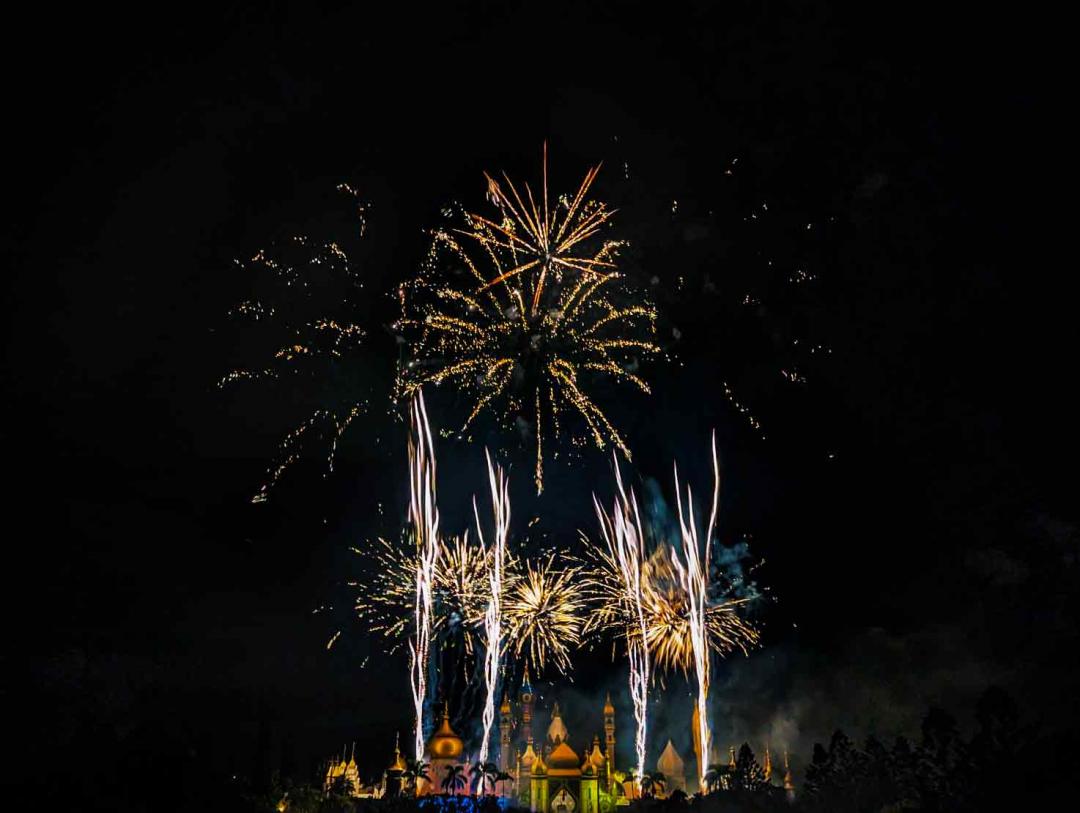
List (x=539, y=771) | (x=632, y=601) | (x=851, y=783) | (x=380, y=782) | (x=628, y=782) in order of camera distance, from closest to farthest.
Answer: (x=851, y=783), (x=632, y=601), (x=539, y=771), (x=628, y=782), (x=380, y=782)

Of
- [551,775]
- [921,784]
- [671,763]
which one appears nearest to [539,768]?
[551,775]

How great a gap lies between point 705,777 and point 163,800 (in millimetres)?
39828

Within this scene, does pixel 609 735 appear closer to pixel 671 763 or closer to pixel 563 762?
pixel 671 763

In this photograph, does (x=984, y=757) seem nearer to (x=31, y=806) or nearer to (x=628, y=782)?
(x=31, y=806)

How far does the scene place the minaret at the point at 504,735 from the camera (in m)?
81.4

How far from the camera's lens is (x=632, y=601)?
42.6 meters

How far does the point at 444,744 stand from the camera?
2596 inches

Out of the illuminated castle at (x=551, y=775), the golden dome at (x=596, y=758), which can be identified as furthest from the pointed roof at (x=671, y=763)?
the golden dome at (x=596, y=758)

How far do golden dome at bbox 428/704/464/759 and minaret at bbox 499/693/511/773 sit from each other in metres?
15.9

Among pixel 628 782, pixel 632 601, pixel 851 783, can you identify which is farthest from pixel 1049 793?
pixel 628 782

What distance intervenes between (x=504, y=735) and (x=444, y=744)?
63.9 feet

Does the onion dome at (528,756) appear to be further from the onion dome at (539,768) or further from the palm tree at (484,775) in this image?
the palm tree at (484,775)

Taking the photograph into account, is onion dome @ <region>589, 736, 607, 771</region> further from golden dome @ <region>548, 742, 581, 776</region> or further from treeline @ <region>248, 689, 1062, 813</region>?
treeline @ <region>248, 689, 1062, 813</region>

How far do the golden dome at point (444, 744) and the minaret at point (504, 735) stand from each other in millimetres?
15908
